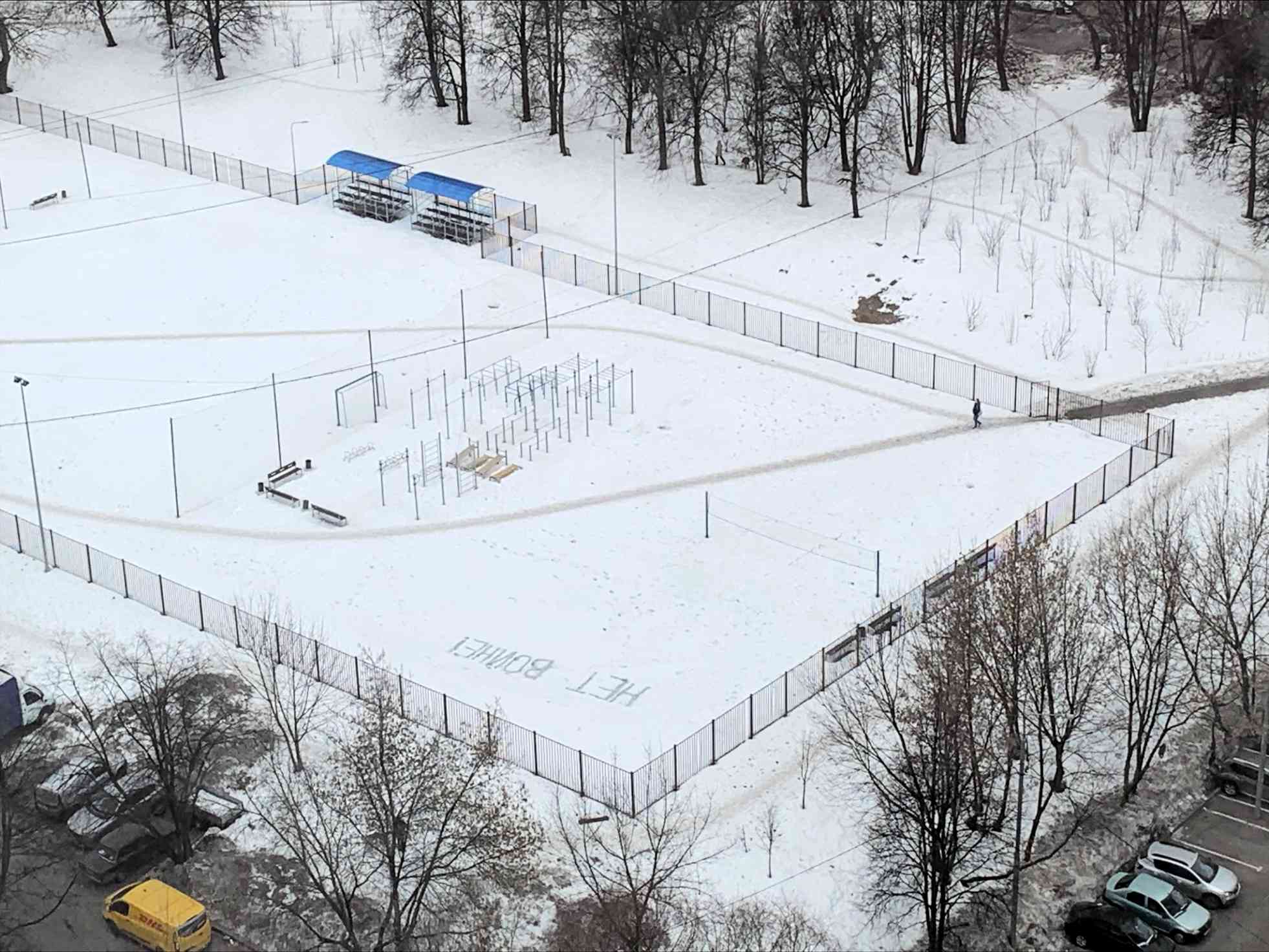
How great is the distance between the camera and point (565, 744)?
56.1m

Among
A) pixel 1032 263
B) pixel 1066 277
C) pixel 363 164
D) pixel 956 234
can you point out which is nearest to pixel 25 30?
pixel 363 164

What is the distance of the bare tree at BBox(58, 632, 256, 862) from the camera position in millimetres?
51750

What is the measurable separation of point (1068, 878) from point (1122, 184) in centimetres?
4643

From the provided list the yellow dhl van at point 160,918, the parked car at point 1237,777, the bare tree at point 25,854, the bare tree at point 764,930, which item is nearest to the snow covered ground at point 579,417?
the bare tree at point 764,930

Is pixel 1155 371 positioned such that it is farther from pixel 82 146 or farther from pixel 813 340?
pixel 82 146

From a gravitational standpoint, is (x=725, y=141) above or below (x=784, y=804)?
above

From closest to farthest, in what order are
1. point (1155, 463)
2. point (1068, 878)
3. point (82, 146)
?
point (1068, 878) < point (1155, 463) < point (82, 146)

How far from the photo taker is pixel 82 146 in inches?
3846

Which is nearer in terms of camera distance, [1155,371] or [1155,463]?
[1155,463]

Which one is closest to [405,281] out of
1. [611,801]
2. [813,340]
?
[813,340]

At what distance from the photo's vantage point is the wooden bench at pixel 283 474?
70.4 meters

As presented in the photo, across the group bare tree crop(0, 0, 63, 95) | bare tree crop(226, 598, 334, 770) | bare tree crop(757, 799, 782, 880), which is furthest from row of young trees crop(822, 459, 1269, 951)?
bare tree crop(0, 0, 63, 95)

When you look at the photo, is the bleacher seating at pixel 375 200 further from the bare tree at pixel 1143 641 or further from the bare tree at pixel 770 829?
the bare tree at pixel 770 829

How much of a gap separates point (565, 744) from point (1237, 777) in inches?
719
